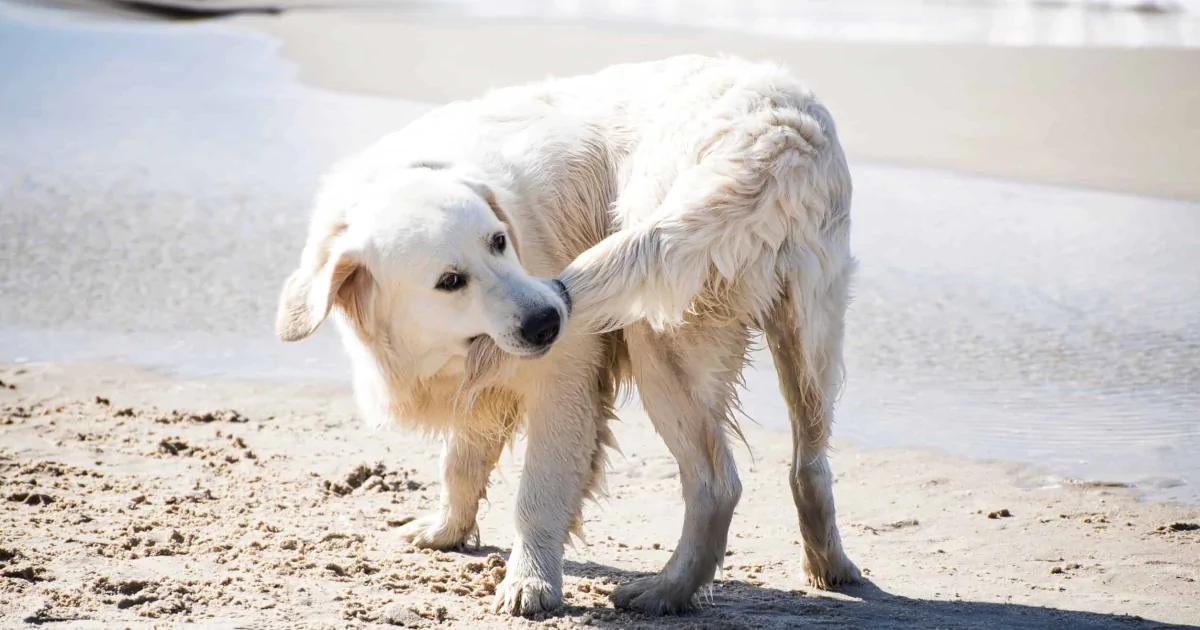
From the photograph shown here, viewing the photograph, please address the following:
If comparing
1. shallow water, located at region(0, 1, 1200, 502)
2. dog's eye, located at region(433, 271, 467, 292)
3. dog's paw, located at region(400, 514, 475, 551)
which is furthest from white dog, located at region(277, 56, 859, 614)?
shallow water, located at region(0, 1, 1200, 502)

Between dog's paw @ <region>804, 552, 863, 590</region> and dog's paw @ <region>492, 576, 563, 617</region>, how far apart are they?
99cm

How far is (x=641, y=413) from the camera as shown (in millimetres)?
6672

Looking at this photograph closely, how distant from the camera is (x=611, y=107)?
4.77 m

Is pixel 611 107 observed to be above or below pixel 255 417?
above

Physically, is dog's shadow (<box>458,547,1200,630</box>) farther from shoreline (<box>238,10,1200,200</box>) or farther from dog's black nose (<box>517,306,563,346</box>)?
shoreline (<box>238,10,1200,200</box>)

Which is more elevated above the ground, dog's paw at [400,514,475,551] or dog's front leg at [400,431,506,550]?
dog's front leg at [400,431,506,550]

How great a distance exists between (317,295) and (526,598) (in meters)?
1.24

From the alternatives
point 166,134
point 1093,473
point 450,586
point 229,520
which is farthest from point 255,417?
point 166,134

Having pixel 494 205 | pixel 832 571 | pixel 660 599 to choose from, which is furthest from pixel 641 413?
pixel 494 205

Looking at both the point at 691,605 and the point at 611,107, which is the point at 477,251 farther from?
the point at 691,605

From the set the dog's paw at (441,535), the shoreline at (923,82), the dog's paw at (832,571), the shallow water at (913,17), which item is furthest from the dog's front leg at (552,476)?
the shallow water at (913,17)

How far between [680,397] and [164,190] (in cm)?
755

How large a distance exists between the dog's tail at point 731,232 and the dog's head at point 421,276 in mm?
206

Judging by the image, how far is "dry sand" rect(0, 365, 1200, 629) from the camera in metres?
4.20
